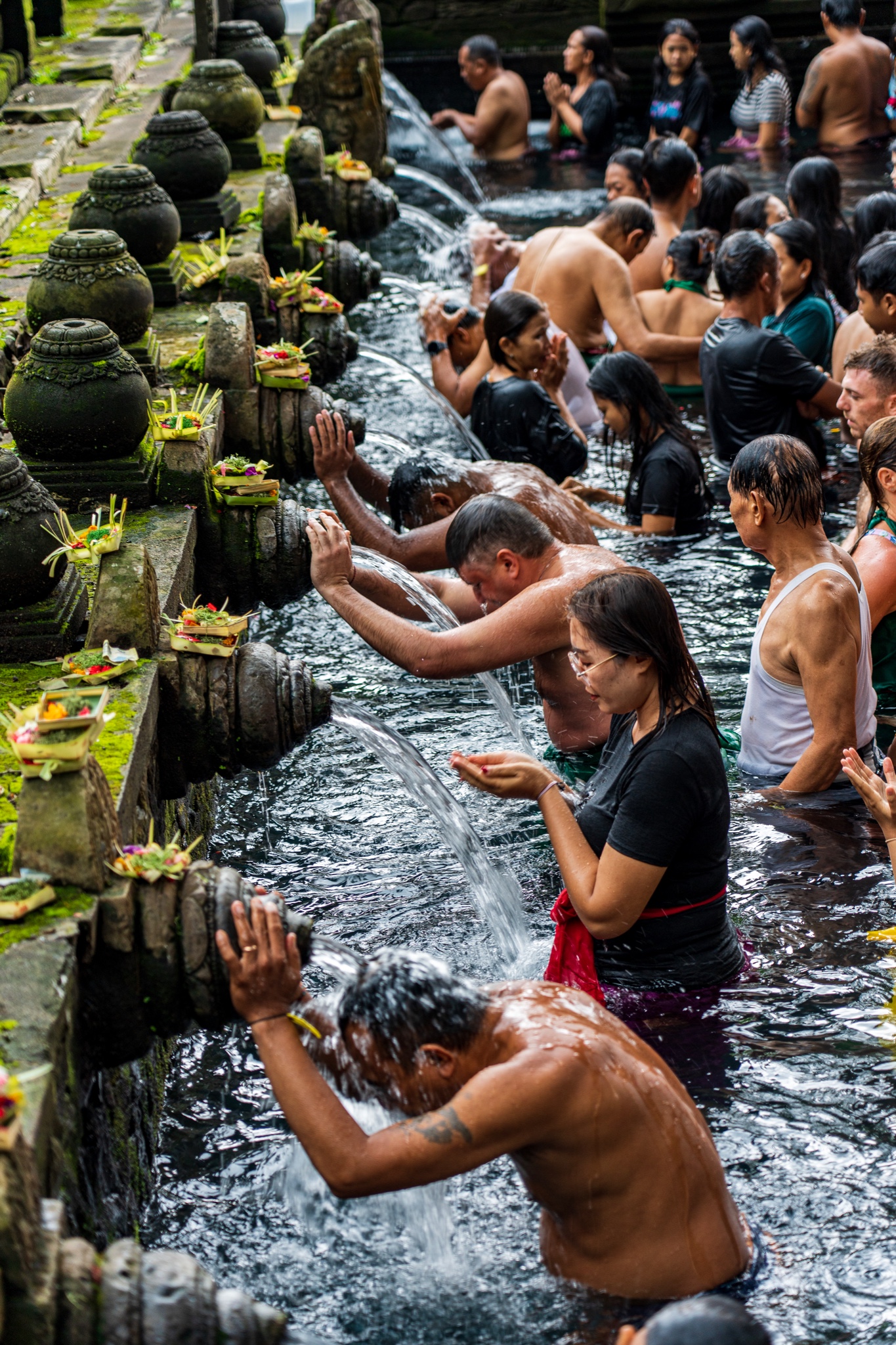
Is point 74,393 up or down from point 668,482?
up

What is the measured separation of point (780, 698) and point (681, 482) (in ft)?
7.06

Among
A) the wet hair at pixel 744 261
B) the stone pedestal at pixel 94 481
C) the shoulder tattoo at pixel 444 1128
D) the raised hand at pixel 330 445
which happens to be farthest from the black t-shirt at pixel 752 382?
the shoulder tattoo at pixel 444 1128

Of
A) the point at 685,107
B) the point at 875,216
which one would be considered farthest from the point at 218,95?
the point at 685,107

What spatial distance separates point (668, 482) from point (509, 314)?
1.03 meters

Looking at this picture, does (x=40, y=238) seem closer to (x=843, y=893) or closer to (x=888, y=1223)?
(x=843, y=893)

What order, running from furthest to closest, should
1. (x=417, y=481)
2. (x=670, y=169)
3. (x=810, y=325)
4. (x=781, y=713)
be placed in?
(x=670, y=169)
(x=810, y=325)
(x=417, y=481)
(x=781, y=713)

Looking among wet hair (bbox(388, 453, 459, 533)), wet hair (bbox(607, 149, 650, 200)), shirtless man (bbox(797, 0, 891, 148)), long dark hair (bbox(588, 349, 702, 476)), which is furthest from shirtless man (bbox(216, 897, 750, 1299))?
shirtless man (bbox(797, 0, 891, 148))

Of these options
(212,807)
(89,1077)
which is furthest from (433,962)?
(212,807)

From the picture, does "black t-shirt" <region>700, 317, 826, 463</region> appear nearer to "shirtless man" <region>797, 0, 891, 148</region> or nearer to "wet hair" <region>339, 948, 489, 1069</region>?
"wet hair" <region>339, 948, 489, 1069</region>

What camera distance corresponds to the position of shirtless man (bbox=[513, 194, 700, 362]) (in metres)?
7.86

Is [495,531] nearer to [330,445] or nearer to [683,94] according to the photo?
[330,445]

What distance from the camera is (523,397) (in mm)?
6234

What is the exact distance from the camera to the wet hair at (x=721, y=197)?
876cm

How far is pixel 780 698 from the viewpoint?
4.42 meters
